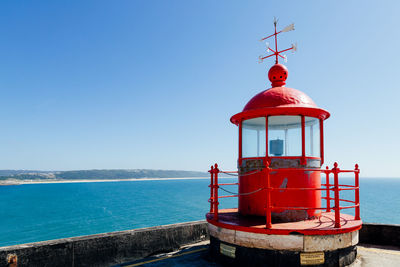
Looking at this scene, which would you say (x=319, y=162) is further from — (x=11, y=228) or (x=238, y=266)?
(x=11, y=228)

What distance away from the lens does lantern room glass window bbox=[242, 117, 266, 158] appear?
6242 millimetres

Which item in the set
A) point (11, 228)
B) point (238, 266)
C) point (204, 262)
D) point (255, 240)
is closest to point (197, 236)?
point (204, 262)

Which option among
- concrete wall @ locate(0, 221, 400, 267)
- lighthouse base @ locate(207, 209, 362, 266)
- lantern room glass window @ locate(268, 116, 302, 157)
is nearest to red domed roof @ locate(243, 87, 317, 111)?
lantern room glass window @ locate(268, 116, 302, 157)

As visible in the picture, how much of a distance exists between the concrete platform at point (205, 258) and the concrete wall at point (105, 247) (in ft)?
1.10

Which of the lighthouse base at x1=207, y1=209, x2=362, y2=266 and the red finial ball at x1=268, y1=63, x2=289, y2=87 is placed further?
the red finial ball at x1=268, y1=63, x2=289, y2=87

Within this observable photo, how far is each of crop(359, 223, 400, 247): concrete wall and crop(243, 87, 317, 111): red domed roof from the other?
404cm

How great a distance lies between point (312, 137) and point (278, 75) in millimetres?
1764

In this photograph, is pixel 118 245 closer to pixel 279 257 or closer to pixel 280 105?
pixel 279 257

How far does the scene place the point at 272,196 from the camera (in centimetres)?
590

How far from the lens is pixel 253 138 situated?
6.46 meters

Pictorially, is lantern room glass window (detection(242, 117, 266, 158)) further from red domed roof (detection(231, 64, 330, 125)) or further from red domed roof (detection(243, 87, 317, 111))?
red domed roof (detection(243, 87, 317, 111))

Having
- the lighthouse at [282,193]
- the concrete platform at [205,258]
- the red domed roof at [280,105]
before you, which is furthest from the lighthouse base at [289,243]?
the red domed roof at [280,105]

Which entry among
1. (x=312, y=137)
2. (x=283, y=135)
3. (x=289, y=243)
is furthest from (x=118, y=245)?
(x=312, y=137)

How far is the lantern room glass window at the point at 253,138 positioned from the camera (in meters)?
6.24
